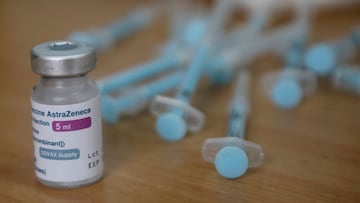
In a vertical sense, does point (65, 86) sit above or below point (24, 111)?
above

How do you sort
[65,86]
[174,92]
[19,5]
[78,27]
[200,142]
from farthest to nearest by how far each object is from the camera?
1. [19,5]
2. [78,27]
3. [174,92]
4. [200,142]
5. [65,86]

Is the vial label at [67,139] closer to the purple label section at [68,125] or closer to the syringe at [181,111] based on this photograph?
the purple label section at [68,125]

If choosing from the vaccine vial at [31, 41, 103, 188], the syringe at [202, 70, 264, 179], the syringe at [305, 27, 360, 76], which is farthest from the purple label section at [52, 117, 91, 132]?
the syringe at [305, 27, 360, 76]

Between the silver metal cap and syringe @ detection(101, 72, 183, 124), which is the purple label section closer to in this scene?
the silver metal cap

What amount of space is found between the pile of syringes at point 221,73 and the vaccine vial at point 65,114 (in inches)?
5.0

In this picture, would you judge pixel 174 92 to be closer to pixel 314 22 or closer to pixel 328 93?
pixel 328 93

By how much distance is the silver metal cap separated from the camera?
508 millimetres

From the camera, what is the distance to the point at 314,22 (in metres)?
1.21

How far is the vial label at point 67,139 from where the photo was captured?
0.53 metres

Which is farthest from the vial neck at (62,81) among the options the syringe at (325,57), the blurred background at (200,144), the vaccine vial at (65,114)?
the syringe at (325,57)

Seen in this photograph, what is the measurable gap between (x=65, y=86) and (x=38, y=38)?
0.56m

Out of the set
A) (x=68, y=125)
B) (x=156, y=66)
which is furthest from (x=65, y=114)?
(x=156, y=66)

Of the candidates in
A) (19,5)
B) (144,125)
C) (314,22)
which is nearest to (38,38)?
(19,5)

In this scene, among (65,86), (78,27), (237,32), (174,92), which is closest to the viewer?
(65,86)
